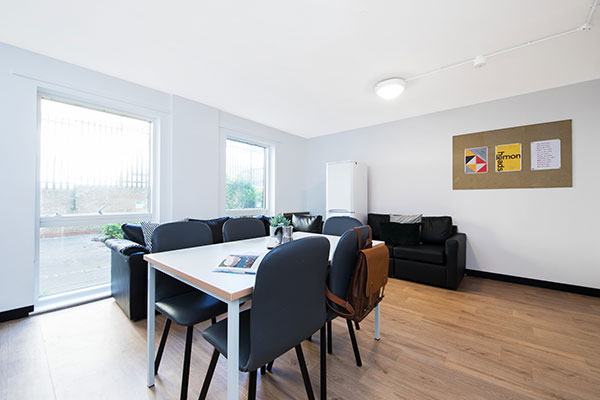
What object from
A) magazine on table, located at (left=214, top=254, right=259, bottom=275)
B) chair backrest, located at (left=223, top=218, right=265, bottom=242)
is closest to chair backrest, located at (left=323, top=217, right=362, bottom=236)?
chair backrest, located at (left=223, top=218, right=265, bottom=242)

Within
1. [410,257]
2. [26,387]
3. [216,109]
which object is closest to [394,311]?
[410,257]

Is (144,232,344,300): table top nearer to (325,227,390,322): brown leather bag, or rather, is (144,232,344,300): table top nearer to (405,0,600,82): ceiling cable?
(325,227,390,322): brown leather bag

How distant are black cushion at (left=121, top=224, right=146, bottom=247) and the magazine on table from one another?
1.91 m

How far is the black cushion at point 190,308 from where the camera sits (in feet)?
4.32

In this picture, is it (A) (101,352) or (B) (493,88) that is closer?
(A) (101,352)

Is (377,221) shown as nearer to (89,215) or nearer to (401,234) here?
(401,234)

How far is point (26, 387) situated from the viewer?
1.42 m

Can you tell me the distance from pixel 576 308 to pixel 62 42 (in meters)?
5.83

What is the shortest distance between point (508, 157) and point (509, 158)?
0.02 metres

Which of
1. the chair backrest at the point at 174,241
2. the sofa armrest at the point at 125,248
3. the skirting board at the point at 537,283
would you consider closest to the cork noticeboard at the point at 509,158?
the skirting board at the point at 537,283

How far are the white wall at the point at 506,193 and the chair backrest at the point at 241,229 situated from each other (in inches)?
112

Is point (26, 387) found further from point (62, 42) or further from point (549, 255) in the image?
point (549, 255)

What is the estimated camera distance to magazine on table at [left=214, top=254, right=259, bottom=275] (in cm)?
120

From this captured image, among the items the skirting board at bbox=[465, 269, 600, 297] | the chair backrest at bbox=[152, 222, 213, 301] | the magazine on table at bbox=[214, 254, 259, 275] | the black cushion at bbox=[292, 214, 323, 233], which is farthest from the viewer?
the black cushion at bbox=[292, 214, 323, 233]
